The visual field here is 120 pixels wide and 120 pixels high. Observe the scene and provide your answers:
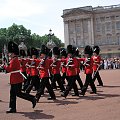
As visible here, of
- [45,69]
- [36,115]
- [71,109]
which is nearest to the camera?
[36,115]

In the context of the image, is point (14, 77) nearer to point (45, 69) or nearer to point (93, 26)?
point (45, 69)

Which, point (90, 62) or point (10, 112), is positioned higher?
point (90, 62)

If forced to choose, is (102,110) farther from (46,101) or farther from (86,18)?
(86,18)

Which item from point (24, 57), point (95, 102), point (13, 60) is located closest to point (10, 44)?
point (13, 60)

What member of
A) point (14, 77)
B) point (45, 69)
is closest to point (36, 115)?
point (14, 77)

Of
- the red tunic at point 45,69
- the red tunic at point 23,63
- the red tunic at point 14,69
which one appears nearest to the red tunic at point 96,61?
the red tunic at point 23,63

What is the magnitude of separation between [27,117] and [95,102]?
101 inches

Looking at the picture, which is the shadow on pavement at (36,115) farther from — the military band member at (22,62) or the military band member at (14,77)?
the military band member at (22,62)

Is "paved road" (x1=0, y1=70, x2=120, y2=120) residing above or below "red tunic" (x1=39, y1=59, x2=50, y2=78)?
below

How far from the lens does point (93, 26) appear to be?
81500 mm

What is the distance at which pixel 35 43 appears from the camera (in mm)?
109062

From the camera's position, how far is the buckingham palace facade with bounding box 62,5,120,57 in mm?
79438

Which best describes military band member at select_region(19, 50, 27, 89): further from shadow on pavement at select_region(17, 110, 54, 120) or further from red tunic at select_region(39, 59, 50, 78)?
shadow on pavement at select_region(17, 110, 54, 120)

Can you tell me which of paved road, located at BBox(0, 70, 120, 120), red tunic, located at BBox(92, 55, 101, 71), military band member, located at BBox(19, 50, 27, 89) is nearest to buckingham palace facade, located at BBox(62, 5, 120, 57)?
red tunic, located at BBox(92, 55, 101, 71)
